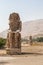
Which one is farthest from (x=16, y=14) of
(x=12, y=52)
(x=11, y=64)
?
(x=11, y=64)

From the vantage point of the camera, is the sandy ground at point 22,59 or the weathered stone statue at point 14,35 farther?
the weathered stone statue at point 14,35

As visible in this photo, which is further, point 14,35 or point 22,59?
point 14,35

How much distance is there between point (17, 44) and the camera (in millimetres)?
24500

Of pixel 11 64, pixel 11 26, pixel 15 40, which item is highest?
pixel 11 26

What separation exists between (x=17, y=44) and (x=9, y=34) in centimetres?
142

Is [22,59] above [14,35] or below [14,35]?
below

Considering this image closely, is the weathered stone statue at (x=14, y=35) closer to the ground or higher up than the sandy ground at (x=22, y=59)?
higher up

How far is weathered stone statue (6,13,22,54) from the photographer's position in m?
24.2

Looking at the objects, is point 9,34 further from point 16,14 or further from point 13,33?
point 16,14

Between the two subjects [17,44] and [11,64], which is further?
[17,44]

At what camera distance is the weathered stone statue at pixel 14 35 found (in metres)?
24.2

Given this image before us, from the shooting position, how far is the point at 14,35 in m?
24.7

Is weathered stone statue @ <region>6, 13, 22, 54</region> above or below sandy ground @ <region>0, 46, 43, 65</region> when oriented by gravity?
above

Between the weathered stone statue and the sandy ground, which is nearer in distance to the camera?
the sandy ground
